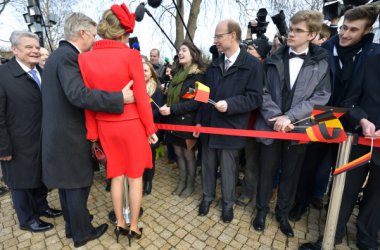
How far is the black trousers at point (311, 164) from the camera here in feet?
10.1

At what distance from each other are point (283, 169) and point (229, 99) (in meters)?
1.09

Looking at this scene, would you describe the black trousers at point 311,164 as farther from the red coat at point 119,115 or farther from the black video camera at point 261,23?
the black video camera at point 261,23

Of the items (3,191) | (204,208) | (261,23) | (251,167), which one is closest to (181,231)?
(204,208)

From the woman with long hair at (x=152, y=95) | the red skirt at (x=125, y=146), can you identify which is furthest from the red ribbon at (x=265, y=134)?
the red skirt at (x=125, y=146)

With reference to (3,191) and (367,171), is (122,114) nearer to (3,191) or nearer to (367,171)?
(367,171)

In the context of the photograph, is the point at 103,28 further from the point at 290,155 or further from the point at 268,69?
the point at 290,155

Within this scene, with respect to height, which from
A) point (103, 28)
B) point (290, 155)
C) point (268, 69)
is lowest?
point (290, 155)

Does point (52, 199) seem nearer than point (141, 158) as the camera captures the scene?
No

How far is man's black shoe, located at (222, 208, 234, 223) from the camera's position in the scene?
10.4 ft

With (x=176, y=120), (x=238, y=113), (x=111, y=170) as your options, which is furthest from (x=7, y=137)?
(x=238, y=113)

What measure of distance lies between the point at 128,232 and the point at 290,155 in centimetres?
209

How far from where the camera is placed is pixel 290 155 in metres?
2.80

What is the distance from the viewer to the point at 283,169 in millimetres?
2891

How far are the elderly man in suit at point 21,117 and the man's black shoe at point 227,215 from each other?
2368 mm
